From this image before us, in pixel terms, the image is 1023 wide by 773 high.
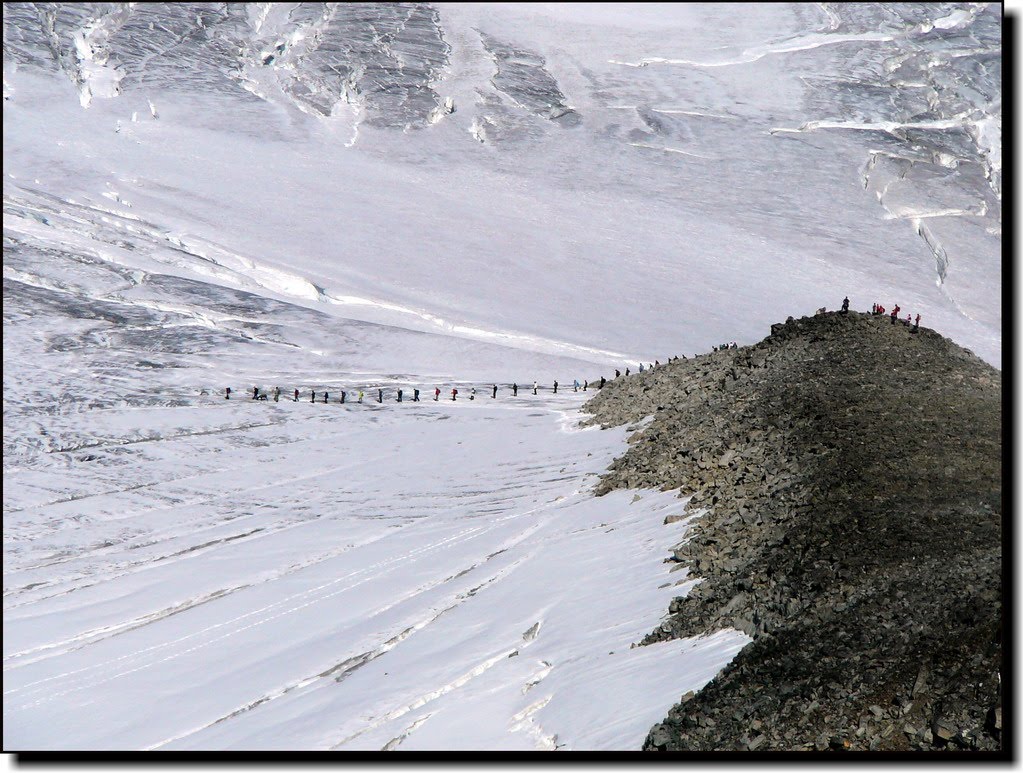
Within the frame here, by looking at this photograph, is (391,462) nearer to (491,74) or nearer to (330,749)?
(330,749)

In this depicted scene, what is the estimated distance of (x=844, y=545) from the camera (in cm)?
2012

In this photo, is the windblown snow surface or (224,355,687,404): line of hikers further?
(224,355,687,404): line of hikers

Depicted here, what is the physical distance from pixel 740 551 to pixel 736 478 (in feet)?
16.9

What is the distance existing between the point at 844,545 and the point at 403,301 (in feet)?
231

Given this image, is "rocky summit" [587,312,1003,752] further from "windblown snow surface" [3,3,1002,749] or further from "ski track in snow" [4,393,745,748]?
"ski track in snow" [4,393,745,748]

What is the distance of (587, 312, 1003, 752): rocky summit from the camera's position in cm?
1498

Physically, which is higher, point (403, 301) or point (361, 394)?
point (403, 301)

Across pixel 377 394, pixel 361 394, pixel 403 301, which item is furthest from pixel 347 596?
pixel 403 301

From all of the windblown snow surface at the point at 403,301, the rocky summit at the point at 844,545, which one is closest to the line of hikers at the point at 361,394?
the windblown snow surface at the point at 403,301

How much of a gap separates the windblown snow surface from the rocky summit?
127 centimetres

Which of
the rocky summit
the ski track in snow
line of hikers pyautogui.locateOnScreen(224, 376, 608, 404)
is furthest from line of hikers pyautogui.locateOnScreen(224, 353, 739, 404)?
the rocky summit

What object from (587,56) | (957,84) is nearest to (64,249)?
(587,56)

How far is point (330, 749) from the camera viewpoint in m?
18.5

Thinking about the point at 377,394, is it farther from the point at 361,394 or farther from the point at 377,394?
the point at 361,394
